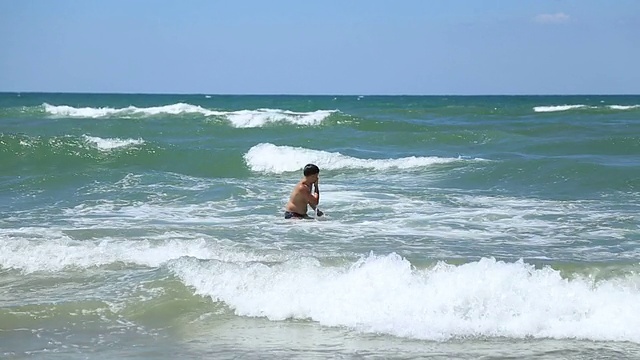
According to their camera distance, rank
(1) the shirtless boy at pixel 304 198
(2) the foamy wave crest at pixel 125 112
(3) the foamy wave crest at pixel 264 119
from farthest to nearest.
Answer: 1. (2) the foamy wave crest at pixel 125 112
2. (3) the foamy wave crest at pixel 264 119
3. (1) the shirtless boy at pixel 304 198

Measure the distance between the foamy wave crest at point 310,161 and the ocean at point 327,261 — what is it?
10 cm

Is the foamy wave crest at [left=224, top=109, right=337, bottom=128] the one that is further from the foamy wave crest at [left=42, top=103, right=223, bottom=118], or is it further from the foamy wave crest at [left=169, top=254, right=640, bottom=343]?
the foamy wave crest at [left=169, top=254, right=640, bottom=343]

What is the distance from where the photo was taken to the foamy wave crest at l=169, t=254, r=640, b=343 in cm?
694

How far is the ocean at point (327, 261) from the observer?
22.3 ft

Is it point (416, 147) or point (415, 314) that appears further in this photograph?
point (416, 147)

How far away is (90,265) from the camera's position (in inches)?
366

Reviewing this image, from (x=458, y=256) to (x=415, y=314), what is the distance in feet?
7.22

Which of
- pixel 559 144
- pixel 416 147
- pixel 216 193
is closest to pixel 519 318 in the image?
pixel 216 193

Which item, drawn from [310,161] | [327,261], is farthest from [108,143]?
[327,261]

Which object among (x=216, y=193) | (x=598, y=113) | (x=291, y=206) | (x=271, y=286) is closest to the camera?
(x=271, y=286)

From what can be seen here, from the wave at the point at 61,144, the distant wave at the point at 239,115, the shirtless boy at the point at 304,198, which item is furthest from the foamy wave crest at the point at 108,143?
the shirtless boy at the point at 304,198

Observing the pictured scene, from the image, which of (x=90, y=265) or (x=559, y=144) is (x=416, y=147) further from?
(x=90, y=265)

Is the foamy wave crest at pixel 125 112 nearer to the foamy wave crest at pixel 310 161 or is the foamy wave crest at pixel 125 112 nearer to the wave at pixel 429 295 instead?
the foamy wave crest at pixel 310 161

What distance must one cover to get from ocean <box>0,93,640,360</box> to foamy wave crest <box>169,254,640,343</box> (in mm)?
19
